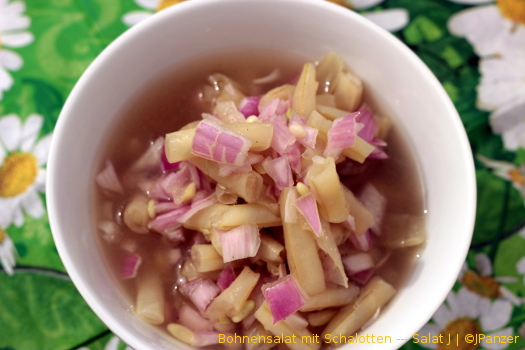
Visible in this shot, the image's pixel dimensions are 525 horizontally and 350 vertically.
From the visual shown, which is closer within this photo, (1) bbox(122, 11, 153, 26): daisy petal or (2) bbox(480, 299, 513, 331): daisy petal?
(2) bbox(480, 299, 513, 331): daisy petal

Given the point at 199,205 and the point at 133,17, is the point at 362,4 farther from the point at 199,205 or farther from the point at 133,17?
the point at 199,205

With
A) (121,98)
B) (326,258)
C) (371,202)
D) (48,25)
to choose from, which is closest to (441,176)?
(371,202)

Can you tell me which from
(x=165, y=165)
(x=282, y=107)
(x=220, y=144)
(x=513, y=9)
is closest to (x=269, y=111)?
(x=282, y=107)

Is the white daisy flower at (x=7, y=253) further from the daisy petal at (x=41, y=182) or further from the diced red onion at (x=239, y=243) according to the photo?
the diced red onion at (x=239, y=243)

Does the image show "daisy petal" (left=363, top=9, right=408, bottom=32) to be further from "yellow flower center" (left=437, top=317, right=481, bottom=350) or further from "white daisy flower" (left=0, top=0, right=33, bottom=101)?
"white daisy flower" (left=0, top=0, right=33, bottom=101)

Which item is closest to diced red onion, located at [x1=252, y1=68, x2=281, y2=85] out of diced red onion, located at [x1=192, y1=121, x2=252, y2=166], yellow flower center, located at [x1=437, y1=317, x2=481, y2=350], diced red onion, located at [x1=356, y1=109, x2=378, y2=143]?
diced red onion, located at [x1=356, y1=109, x2=378, y2=143]

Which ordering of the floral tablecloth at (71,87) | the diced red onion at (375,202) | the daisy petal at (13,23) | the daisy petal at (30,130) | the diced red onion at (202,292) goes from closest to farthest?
the diced red onion at (202,292)
the diced red onion at (375,202)
the floral tablecloth at (71,87)
the daisy petal at (30,130)
the daisy petal at (13,23)

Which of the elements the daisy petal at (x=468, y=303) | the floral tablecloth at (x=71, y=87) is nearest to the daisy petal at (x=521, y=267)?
the floral tablecloth at (x=71, y=87)
